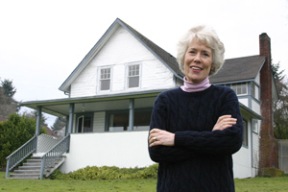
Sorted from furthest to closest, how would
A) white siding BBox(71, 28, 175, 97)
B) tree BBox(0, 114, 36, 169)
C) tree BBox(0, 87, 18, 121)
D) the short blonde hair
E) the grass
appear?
1. tree BBox(0, 87, 18, 121)
2. tree BBox(0, 114, 36, 169)
3. white siding BBox(71, 28, 175, 97)
4. the grass
5. the short blonde hair

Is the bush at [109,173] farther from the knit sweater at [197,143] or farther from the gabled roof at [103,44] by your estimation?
the knit sweater at [197,143]

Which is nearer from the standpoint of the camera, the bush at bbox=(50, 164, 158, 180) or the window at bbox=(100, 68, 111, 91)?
the bush at bbox=(50, 164, 158, 180)

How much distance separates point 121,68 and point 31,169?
21.5 ft

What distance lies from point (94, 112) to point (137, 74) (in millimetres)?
2966

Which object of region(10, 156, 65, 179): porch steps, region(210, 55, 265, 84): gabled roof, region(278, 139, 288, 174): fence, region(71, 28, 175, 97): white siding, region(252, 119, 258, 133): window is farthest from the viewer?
region(278, 139, 288, 174): fence

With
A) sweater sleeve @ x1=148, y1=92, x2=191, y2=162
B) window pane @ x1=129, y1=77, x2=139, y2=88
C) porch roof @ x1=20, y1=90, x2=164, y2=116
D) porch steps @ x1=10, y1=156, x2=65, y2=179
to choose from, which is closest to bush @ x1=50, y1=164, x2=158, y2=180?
porch steps @ x1=10, y1=156, x2=65, y2=179

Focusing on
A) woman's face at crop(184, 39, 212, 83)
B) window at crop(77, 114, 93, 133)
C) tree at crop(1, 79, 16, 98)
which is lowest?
woman's face at crop(184, 39, 212, 83)

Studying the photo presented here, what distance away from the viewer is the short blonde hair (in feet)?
8.00

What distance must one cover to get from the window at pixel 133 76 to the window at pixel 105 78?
118cm

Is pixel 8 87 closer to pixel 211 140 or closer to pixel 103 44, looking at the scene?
pixel 103 44

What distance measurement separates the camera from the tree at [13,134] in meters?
22.8

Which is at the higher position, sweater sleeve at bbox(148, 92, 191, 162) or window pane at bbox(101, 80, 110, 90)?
window pane at bbox(101, 80, 110, 90)

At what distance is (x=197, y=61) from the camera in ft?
8.02

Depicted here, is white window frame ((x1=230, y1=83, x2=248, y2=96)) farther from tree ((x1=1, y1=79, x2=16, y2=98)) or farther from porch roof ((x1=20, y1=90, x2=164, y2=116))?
tree ((x1=1, y1=79, x2=16, y2=98))
